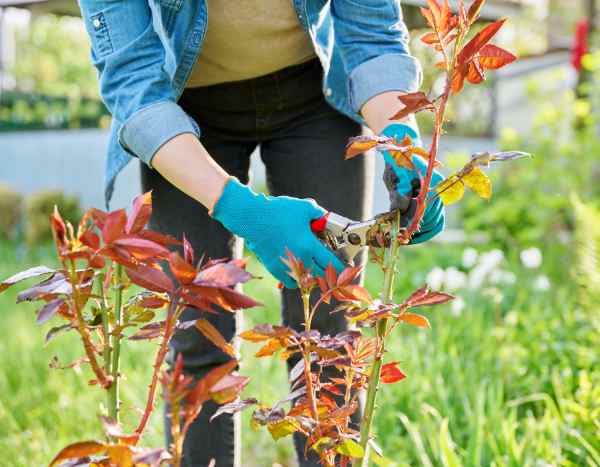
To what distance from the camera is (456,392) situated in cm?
250

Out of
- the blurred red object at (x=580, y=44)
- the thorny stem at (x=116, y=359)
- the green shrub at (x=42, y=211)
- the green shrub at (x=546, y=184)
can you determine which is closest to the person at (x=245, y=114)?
the thorny stem at (x=116, y=359)

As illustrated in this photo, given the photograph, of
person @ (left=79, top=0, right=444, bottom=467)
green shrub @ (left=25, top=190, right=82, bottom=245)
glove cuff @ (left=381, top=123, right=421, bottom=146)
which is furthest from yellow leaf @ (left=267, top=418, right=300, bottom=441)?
green shrub @ (left=25, top=190, right=82, bottom=245)

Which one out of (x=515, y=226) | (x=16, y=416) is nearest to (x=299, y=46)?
(x=16, y=416)

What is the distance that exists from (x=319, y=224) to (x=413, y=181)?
17cm

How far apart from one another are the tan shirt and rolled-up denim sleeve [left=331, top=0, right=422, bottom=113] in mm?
95

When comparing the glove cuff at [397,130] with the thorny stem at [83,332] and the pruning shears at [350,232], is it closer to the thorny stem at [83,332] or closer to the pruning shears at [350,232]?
the pruning shears at [350,232]

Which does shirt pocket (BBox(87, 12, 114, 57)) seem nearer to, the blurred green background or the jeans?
the jeans

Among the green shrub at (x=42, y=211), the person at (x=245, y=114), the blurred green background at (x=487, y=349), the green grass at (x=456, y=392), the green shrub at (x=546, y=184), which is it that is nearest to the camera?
the person at (x=245, y=114)

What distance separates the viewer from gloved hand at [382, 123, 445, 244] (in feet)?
3.96

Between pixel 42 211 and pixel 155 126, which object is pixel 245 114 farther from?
pixel 42 211

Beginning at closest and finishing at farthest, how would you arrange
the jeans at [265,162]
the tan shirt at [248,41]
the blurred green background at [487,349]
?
the tan shirt at [248,41]
the jeans at [265,162]
the blurred green background at [487,349]

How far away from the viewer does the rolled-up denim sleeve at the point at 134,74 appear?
1359 millimetres

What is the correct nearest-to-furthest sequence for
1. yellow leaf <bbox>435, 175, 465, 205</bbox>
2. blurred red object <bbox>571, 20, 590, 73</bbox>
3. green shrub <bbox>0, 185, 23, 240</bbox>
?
yellow leaf <bbox>435, 175, 465, 205</bbox>, blurred red object <bbox>571, 20, 590, 73</bbox>, green shrub <bbox>0, 185, 23, 240</bbox>

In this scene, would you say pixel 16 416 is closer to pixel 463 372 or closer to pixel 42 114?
pixel 463 372
